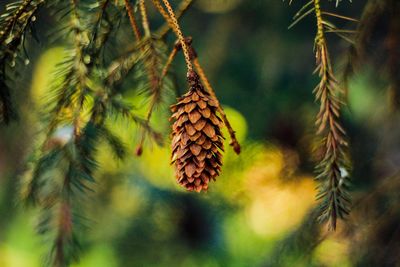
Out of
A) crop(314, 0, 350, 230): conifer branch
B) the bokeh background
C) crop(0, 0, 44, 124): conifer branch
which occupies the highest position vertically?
crop(0, 0, 44, 124): conifer branch

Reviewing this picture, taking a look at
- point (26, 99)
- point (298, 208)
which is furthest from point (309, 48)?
point (26, 99)

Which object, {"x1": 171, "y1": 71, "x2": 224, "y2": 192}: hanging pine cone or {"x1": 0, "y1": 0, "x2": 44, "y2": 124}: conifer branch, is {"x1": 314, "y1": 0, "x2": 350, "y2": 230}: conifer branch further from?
{"x1": 0, "y1": 0, "x2": 44, "y2": 124}: conifer branch

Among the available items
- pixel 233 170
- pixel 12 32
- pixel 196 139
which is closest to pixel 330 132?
pixel 196 139

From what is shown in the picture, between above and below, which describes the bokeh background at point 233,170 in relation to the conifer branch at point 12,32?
below

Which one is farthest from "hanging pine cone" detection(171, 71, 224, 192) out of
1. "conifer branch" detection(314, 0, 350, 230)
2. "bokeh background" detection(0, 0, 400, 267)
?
"bokeh background" detection(0, 0, 400, 267)

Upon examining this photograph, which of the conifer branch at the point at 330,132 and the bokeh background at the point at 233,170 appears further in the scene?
the bokeh background at the point at 233,170

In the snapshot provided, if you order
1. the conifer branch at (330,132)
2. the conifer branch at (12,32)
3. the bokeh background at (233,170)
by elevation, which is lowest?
the bokeh background at (233,170)

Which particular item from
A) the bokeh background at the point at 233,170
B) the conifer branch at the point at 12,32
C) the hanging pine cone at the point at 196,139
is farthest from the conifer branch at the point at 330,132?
the bokeh background at the point at 233,170

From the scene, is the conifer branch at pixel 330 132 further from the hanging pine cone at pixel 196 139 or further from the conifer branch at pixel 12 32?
the conifer branch at pixel 12 32
